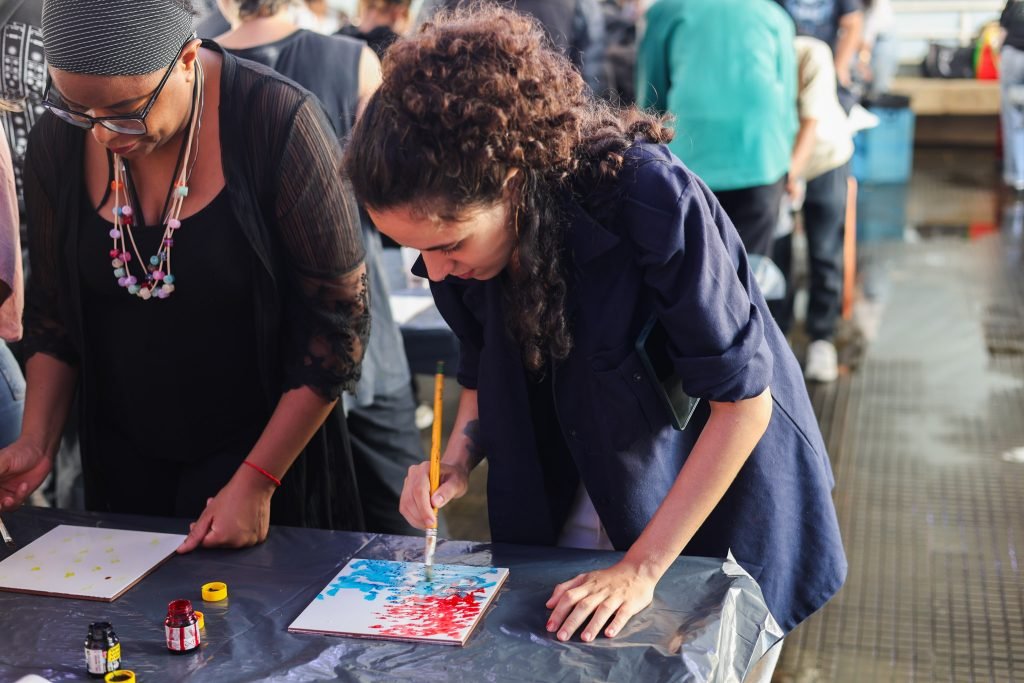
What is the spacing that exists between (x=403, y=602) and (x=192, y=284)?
563 millimetres

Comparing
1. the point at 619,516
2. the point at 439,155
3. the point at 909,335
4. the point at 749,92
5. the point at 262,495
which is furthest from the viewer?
the point at 909,335

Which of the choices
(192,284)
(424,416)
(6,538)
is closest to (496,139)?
(192,284)

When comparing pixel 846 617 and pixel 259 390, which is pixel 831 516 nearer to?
pixel 259 390

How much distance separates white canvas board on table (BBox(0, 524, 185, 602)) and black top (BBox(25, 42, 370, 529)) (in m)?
0.20

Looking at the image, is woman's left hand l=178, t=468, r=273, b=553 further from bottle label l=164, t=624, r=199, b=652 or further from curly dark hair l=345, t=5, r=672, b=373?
curly dark hair l=345, t=5, r=672, b=373

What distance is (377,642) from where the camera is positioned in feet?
4.10

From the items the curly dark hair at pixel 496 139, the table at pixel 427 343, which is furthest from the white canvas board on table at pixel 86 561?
the table at pixel 427 343

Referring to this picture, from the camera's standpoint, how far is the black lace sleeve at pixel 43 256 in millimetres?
1628

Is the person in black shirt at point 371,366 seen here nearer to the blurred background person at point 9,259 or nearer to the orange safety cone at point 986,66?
the blurred background person at point 9,259

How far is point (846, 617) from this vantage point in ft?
8.77

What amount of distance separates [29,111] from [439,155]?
1.22 m

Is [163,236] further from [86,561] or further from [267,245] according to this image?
[86,561]

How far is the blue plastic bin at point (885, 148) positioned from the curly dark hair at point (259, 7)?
5889 mm

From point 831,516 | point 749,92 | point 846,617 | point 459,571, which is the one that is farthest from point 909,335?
point 459,571
